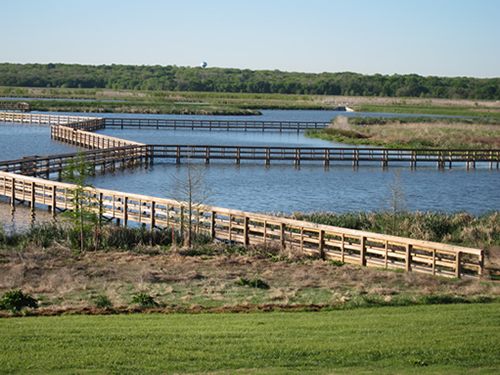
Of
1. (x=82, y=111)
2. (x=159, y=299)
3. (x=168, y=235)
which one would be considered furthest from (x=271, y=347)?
(x=82, y=111)

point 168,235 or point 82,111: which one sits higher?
point 82,111

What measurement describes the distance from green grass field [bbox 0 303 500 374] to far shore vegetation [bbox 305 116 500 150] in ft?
176

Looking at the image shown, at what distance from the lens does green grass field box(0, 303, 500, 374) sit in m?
9.16

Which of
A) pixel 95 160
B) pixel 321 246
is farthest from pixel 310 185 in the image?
pixel 321 246

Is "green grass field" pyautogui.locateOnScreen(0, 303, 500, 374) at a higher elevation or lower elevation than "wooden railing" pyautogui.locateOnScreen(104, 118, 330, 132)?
lower

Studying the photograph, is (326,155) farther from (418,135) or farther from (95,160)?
(95,160)

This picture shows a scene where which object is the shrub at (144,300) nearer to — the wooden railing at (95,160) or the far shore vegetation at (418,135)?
the wooden railing at (95,160)

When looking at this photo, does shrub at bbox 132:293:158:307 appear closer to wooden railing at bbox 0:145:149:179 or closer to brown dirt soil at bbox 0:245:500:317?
brown dirt soil at bbox 0:245:500:317

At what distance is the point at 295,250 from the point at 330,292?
483 cm

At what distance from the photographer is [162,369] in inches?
356

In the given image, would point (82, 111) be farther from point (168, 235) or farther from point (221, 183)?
point (168, 235)

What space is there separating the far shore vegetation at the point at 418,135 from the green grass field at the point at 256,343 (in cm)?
5379

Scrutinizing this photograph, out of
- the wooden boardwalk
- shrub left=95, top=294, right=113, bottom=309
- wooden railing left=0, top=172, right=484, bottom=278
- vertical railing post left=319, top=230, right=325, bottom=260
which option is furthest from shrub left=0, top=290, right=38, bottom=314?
vertical railing post left=319, top=230, right=325, bottom=260

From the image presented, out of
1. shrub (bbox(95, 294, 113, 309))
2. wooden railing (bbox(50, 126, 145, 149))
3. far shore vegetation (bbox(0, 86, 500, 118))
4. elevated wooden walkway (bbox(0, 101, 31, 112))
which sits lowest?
shrub (bbox(95, 294, 113, 309))
